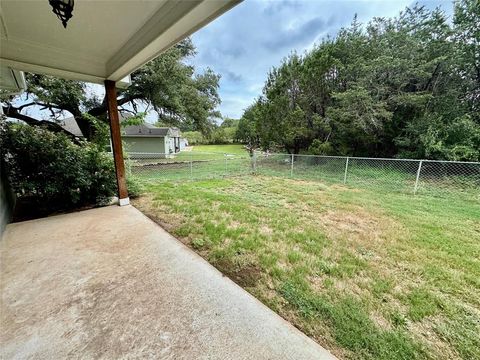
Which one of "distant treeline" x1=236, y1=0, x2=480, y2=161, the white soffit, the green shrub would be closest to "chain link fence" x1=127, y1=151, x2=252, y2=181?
the green shrub

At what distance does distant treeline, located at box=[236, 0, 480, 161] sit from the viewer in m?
7.24

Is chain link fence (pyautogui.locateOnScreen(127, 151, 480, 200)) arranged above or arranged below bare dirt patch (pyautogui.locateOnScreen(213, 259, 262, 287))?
above

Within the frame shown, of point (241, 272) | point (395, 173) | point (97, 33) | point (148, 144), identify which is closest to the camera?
point (241, 272)

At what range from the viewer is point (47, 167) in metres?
3.69

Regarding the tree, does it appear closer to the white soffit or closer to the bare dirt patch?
the white soffit

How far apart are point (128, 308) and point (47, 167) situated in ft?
11.6

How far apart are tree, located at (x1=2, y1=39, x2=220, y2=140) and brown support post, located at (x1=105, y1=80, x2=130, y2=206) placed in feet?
7.33

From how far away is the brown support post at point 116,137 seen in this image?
12.3ft

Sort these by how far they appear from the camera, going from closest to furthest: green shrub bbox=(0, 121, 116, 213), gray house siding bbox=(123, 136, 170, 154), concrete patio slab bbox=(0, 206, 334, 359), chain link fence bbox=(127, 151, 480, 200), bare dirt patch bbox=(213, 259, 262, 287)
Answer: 1. concrete patio slab bbox=(0, 206, 334, 359)
2. bare dirt patch bbox=(213, 259, 262, 287)
3. green shrub bbox=(0, 121, 116, 213)
4. chain link fence bbox=(127, 151, 480, 200)
5. gray house siding bbox=(123, 136, 170, 154)

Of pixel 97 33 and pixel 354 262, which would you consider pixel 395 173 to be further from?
pixel 97 33

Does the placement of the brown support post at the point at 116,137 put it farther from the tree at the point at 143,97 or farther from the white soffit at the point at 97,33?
the tree at the point at 143,97

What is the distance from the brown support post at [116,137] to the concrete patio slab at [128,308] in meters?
1.58

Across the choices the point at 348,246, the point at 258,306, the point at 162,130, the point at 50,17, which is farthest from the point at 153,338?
the point at 162,130

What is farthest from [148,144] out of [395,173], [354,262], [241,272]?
[354,262]
